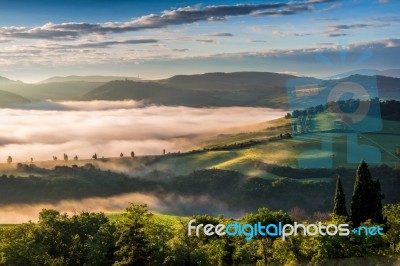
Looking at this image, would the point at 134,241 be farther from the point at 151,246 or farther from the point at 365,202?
the point at 365,202

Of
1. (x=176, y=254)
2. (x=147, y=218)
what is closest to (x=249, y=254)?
(x=176, y=254)

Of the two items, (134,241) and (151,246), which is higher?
(134,241)

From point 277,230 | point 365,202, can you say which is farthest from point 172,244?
point 365,202

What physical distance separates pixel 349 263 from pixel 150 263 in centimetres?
2824

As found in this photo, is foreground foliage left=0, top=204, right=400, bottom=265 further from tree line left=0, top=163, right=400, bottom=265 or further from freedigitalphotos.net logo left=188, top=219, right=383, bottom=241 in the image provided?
freedigitalphotos.net logo left=188, top=219, right=383, bottom=241

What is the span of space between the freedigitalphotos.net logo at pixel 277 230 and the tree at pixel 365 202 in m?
4.90

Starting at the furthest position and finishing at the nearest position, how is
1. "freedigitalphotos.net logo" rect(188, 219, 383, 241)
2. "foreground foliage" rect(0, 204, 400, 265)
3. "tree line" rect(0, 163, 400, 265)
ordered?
"freedigitalphotos.net logo" rect(188, 219, 383, 241), "tree line" rect(0, 163, 400, 265), "foreground foliage" rect(0, 204, 400, 265)

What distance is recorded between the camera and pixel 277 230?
94.4 m

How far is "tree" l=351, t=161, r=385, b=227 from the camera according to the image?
268 ft

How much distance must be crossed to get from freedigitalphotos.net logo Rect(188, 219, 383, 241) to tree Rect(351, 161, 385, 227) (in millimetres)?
4896

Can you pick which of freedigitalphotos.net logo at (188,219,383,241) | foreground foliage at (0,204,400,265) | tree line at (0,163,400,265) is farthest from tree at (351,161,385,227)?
freedigitalphotos.net logo at (188,219,383,241)

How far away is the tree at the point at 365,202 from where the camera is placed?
8169 centimetres

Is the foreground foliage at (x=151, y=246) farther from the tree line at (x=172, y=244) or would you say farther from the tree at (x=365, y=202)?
the tree at (x=365, y=202)

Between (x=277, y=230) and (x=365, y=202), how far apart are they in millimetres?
18803
